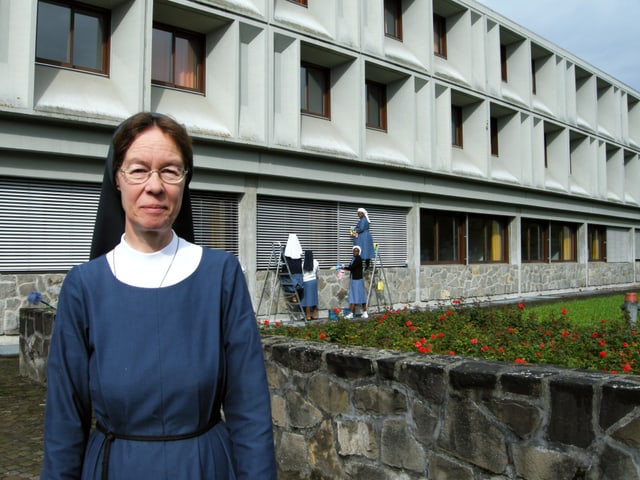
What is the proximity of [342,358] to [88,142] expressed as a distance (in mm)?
8534

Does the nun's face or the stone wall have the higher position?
the nun's face

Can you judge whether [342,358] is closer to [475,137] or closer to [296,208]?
[296,208]

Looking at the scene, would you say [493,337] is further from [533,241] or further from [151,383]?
[533,241]

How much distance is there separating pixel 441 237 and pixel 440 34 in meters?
7.01

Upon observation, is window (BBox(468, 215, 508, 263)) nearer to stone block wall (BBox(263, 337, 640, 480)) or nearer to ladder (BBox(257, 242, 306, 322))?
ladder (BBox(257, 242, 306, 322))

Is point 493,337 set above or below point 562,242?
below

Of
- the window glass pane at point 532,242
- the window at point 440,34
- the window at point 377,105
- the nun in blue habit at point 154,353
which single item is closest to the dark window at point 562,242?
the window glass pane at point 532,242

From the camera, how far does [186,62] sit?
44.3ft

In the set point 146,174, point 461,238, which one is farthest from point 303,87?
point 146,174

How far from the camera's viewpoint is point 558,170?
82.3 feet

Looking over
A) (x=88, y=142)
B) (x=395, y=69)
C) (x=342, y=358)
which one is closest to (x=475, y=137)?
(x=395, y=69)

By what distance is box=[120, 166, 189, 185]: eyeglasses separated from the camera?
177 cm

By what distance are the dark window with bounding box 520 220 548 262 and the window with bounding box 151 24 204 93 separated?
1538 centimetres

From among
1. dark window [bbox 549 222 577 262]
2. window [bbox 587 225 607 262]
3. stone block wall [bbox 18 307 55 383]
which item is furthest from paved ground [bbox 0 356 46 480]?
window [bbox 587 225 607 262]
